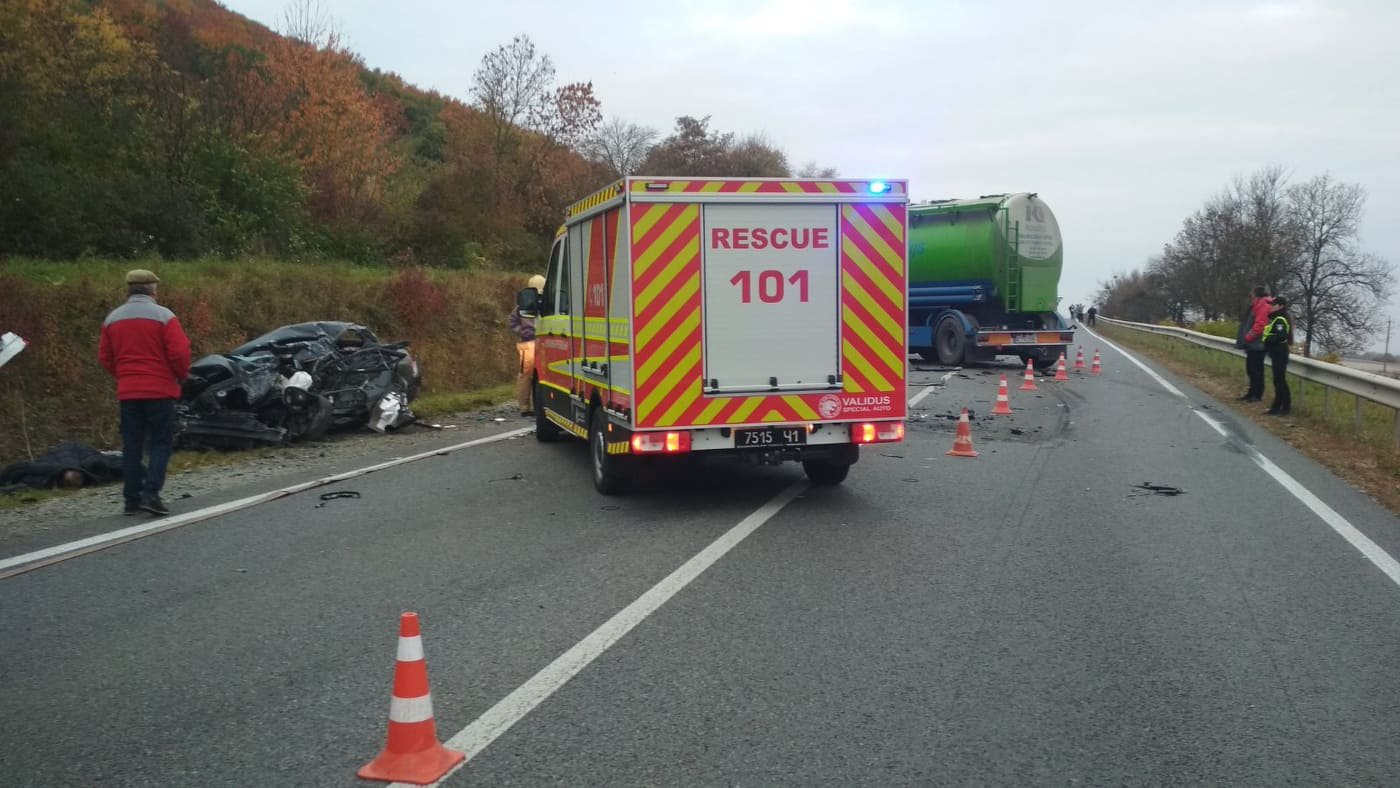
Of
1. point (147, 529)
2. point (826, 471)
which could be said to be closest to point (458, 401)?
point (826, 471)

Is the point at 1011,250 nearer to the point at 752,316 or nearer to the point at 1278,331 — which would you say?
the point at 1278,331

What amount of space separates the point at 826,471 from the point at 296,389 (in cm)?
660

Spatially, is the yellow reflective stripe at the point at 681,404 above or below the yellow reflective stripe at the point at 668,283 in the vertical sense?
below

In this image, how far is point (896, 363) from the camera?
8.42m

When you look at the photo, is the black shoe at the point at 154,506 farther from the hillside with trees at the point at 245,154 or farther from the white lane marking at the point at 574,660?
the hillside with trees at the point at 245,154

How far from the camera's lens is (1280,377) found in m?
14.9

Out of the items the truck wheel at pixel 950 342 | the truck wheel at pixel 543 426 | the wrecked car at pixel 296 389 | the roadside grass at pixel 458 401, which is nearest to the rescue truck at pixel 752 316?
the truck wheel at pixel 543 426

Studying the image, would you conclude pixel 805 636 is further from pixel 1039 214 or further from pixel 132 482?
pixel 1039 214

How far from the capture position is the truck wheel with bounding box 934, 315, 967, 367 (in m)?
23.5

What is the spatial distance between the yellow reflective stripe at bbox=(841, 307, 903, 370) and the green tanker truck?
1533 cm

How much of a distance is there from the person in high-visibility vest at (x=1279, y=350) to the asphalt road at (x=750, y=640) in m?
6.47

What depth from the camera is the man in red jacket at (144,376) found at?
323 inches

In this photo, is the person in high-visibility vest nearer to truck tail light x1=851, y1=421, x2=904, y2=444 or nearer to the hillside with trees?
truck tail light x1=851, y1=421, x2=904, y2=444

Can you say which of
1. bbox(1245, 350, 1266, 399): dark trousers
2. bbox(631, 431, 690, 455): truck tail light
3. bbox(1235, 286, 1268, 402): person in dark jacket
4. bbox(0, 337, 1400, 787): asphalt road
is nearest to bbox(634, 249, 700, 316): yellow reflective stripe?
bbox(631, 431, 690, 455): truck tail light
